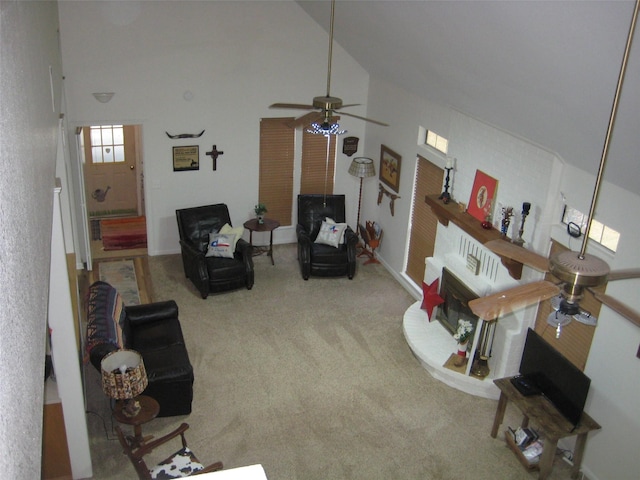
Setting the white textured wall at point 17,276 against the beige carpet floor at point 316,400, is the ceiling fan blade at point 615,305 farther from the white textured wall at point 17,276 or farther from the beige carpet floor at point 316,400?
the beige carpet floor at point 316,400

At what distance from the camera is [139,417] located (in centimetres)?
559

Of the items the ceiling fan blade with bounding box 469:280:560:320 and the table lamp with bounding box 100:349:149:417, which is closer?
the ceiling fan blade with bounding box 469:280:560:320

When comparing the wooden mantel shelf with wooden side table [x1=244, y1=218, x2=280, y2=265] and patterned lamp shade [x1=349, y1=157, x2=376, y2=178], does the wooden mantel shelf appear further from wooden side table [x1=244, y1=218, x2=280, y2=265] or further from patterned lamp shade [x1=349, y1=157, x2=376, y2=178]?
wooden side table [x1=244, y1=218, x2=280, y2=265]

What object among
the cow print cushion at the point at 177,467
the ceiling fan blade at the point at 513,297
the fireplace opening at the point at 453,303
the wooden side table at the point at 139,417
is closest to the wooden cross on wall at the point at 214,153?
the fireplace opening at the point at 453,303

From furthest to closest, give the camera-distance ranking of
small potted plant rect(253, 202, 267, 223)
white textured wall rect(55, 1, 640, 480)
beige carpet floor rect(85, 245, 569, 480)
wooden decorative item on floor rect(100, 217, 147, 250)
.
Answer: wooden decorative item on floor rect(100, 217, 147, 250) → small potted plant rect(253, 202, 267, 223) → white textured wall rect(55, 1, 640, 480) → beige carpet floor rect(85, 245, 569, 480)

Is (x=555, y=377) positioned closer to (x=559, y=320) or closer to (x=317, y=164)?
(x=559, y=320)

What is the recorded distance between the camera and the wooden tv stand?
555 cm

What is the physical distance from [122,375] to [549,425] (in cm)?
360

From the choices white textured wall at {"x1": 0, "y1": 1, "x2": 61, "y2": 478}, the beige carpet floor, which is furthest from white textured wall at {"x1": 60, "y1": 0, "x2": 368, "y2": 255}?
white textured wall at {"x1": 0, "y1": 1, "x2": 61, "y2": 478}

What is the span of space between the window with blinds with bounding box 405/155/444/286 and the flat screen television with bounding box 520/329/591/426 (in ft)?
8.31

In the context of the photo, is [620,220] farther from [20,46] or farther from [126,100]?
[126,100]

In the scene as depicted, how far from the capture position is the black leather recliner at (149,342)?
19.9ft

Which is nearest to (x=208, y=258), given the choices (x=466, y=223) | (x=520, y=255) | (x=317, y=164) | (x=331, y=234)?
(x=331, y=234)

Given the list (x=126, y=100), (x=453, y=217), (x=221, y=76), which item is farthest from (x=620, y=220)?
(x=126, y=100)
